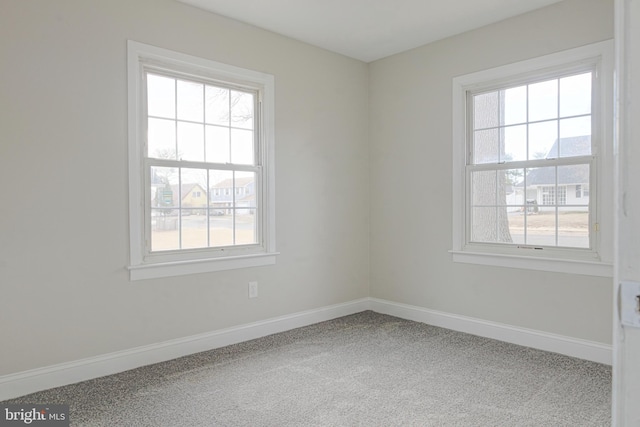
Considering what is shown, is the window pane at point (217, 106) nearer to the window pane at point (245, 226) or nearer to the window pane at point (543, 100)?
the window pane at point (245, 226)

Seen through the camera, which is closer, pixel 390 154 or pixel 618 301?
pixel 618 301

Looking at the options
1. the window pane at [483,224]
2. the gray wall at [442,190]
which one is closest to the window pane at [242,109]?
the gray wall at [442,190]

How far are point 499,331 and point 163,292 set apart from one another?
2.77 m

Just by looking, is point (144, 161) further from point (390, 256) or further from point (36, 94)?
point (390, 256)

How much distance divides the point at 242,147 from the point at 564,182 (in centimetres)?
264

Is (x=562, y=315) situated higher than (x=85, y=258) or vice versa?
(x=85, y=258)

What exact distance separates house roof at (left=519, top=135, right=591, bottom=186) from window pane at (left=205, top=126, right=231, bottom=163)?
2560mm

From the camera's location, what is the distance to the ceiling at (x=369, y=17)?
325cm

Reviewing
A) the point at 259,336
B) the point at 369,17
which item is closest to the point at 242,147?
the point at 369,17

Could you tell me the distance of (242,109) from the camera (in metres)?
3.69

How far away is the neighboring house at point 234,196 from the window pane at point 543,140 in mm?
2379

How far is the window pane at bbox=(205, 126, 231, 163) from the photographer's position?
137 inches

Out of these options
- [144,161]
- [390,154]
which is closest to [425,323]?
[390,154]

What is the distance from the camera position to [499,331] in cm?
360
